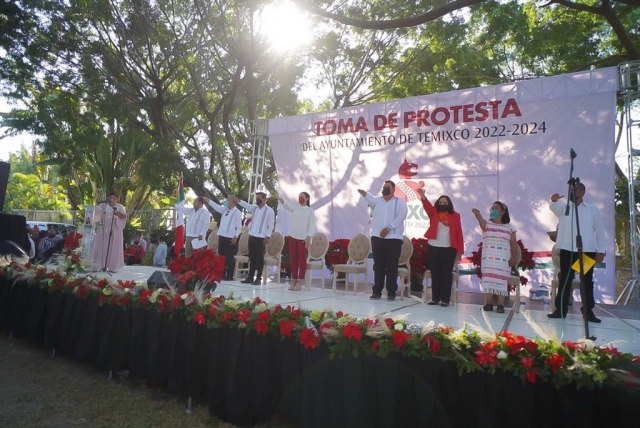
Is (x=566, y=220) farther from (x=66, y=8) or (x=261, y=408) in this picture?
(x=66, y=8)

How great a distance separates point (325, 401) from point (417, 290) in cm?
517

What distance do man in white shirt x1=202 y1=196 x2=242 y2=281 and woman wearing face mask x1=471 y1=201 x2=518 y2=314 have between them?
4.06 m

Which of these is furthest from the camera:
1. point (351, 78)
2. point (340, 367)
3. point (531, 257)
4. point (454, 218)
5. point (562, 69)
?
point (351, 78)

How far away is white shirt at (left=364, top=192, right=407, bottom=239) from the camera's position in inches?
248

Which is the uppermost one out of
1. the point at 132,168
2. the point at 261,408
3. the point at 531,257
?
the point at 132,168

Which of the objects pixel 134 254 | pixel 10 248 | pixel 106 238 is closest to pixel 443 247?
pixel 106 238

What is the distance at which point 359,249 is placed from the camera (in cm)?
723

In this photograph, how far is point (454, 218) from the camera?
19.5 ft

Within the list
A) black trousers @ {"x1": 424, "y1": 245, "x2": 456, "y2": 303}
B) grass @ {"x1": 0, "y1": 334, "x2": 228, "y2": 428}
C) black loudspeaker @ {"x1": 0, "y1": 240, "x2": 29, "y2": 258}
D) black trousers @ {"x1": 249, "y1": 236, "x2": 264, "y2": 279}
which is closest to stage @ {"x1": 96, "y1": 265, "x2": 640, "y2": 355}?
black trousers @ {"x1": 424, "y1": 245, "x2": 456, "y2": 303}

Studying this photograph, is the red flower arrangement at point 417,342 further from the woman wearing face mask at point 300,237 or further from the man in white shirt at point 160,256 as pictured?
the man in white shirt at point 160,256

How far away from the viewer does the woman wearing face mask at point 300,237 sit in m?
7.22

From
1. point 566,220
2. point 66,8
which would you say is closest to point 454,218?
point 566,220

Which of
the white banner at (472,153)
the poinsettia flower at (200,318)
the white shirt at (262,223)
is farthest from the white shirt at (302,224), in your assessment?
the poinsettia flower at (200,318)

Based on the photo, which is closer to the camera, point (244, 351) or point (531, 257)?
point (244, 351)
